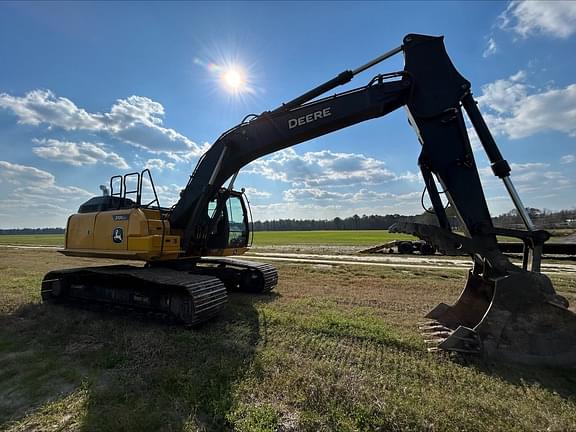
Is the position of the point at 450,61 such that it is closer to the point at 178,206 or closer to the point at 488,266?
the point at 488,266

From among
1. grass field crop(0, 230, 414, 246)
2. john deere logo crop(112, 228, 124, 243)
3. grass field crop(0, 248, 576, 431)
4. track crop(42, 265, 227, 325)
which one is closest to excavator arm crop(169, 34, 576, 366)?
grass field crop(0, 248, 576, 431)

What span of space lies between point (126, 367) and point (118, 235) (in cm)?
344

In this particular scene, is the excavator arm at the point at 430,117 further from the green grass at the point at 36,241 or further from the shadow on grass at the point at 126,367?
the green grass at the point at 36,241

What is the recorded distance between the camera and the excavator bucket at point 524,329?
4059 mm

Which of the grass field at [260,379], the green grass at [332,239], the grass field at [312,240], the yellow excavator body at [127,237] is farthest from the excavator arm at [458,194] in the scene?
the grass field at [312,240]

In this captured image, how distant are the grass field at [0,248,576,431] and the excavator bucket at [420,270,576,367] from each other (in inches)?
7.6

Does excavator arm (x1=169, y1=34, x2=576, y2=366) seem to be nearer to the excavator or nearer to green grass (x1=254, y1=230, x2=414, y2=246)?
the excavator

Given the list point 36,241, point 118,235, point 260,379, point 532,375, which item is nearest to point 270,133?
point 118,235

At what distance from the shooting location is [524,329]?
13.6ft

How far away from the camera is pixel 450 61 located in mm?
5191

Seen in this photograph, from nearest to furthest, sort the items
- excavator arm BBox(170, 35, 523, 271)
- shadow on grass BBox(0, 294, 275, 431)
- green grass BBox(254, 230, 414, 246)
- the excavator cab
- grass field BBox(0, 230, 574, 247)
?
shadow on grass BBox(0, 294, 275, 431), excavator arm BBox(170, 35, 523, 271), the excavator cab, grass field BBox(0, 230, 574, 247), green grass BBox(254, 230, 414, 246)

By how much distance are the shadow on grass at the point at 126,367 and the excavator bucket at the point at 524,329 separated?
301 centimetres

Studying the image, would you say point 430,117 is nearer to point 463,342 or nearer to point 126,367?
point 463,342

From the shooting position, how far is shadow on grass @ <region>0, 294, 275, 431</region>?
3.09 m
